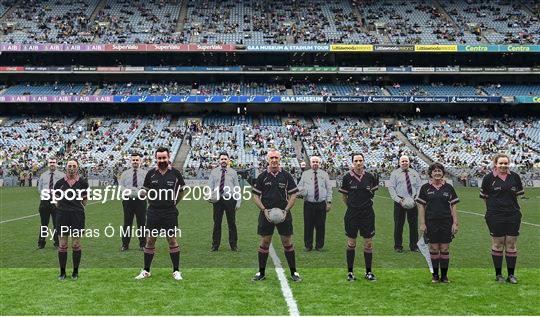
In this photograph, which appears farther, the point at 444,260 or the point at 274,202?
the point at 274,202

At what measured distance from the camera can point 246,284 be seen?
838 cm

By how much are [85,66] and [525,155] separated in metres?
40.1

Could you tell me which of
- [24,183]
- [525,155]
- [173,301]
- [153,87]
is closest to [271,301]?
[173,301]

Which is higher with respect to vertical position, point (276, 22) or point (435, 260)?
point (435, 260)

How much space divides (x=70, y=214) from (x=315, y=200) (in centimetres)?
543

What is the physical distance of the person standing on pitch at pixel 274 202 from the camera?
8.45 meters

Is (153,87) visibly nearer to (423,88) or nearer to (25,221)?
(423,88)

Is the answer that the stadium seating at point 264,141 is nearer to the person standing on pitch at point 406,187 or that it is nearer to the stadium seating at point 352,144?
the stadium seating at point 352,144

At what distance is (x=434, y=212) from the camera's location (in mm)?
8289

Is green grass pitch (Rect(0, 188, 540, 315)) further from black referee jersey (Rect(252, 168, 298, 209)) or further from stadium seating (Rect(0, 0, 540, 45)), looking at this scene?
stadium seating (Rect(0, 0, 540, 45))
